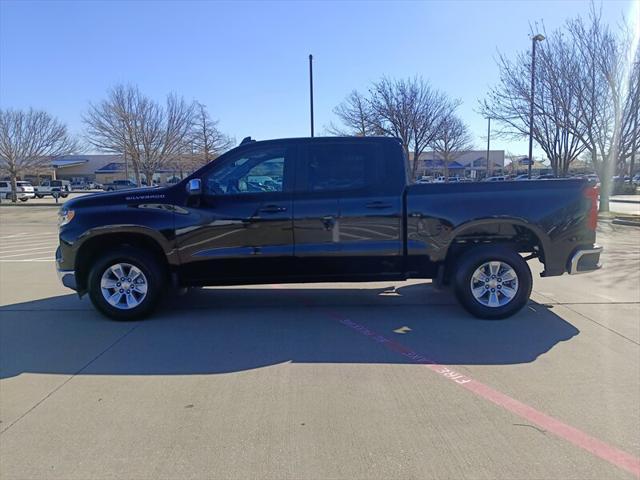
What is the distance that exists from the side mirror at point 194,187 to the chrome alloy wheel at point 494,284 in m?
3.28

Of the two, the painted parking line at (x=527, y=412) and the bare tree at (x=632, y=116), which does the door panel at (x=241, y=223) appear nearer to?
the painted parking line at (x=527, y=412)

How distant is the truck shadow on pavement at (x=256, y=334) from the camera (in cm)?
441

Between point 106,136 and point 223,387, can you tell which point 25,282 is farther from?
point 106,136

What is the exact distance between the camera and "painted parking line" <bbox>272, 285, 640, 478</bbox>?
2861mm

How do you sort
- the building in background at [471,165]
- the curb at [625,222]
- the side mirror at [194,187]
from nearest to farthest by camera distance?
the side mirror at [194,187] → the curb at [625,222] → the building in background at [471,165]

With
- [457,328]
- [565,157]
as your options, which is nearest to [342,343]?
[457,328]

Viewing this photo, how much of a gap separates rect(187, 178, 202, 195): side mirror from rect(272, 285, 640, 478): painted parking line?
244cm

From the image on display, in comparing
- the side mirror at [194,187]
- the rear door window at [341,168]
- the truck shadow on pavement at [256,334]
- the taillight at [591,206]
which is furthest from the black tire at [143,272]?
the taillight at [591,206]

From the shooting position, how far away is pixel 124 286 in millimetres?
5672

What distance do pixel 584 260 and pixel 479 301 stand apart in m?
1.35

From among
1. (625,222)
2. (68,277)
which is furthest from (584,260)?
(625,222)

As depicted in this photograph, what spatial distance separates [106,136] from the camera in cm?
3488

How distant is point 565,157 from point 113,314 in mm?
22980

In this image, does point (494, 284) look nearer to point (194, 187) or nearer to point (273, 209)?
point (273, 209)
